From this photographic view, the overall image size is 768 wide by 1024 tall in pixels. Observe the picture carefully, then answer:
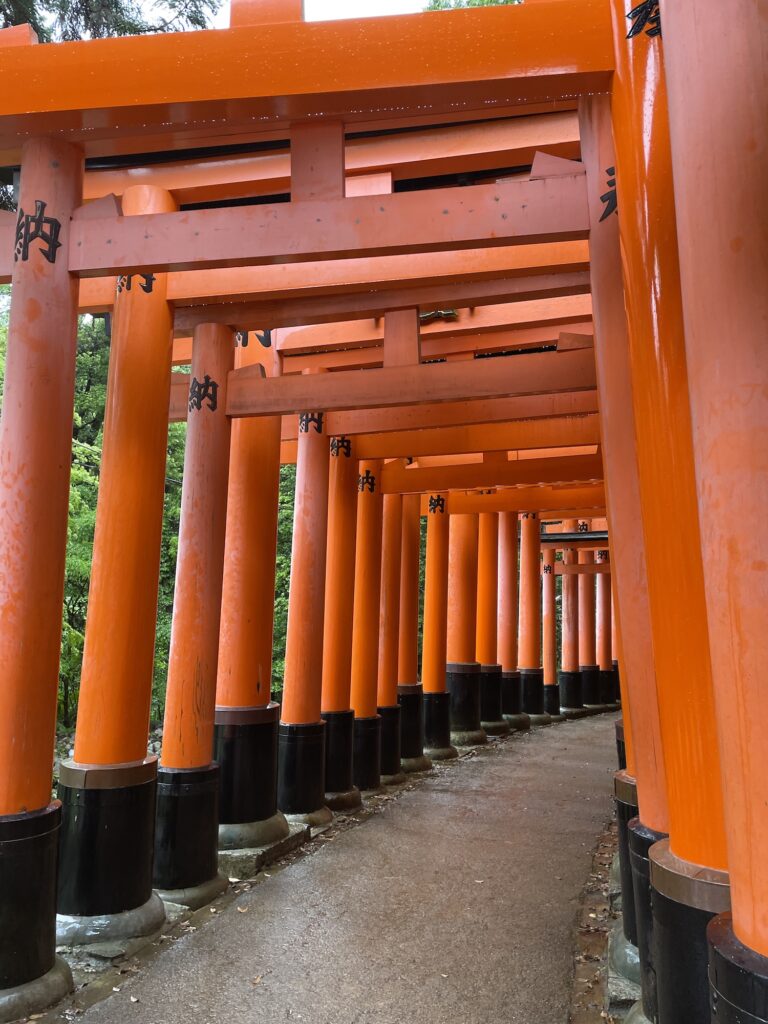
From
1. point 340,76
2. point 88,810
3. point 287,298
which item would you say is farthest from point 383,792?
point 340,76

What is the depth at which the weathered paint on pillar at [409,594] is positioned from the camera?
12.0m

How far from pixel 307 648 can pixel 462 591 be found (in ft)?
19.0

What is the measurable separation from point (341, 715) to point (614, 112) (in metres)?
6.83

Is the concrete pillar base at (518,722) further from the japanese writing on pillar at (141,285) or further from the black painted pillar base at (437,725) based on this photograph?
the japanese writing on pillar at (141,285)

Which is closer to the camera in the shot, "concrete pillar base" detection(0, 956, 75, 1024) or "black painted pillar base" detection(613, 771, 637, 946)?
"concrete pillar base" detection(0, 956, 75, 1024)

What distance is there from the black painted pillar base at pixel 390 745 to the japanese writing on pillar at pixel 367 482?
270cm

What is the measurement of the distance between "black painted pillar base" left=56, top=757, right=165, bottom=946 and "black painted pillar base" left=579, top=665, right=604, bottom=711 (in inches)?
693

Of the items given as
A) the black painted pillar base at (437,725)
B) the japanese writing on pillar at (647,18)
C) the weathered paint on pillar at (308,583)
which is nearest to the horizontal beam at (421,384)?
the weathered paint on pillar at (308,583)

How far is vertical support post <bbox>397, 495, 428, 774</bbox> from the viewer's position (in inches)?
451

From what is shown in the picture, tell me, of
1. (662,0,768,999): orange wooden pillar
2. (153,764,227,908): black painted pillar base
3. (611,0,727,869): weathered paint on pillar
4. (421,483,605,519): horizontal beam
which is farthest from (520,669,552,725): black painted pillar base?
(662,0,768,999): orange wooden pillar

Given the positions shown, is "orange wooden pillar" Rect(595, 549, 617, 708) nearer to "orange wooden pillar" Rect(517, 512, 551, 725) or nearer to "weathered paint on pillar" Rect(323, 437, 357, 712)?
"orange wooden pillar" Rect(517, 512, 551, 725)

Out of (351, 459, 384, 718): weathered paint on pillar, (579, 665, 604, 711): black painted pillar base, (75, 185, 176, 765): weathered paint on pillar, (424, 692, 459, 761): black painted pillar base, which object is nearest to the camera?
(75, 185, 176, 765): weathered paint on pillar

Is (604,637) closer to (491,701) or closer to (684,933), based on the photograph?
(491,701)

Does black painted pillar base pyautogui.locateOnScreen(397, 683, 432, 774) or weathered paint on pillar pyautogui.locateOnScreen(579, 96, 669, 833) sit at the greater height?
weathered paint on pillar pyautogui.locateOnScreen(579, 96, 669, 833)
